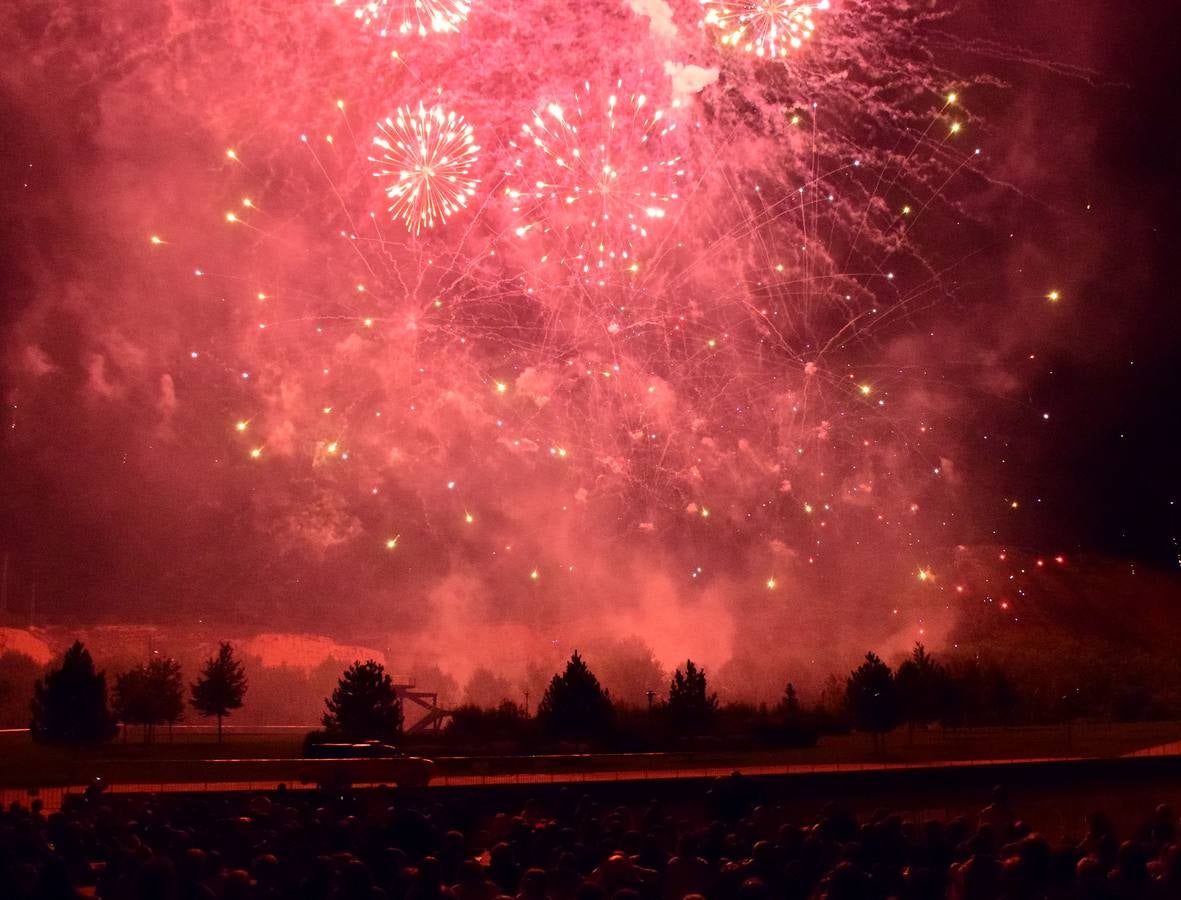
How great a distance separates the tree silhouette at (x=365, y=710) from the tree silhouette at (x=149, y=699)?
37.0 feet

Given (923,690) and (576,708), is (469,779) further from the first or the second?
(923,690)

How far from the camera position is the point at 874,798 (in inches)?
1141

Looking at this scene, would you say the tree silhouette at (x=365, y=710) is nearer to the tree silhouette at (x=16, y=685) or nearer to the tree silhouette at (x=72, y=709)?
the tree silhouette at (x=72, y=709)

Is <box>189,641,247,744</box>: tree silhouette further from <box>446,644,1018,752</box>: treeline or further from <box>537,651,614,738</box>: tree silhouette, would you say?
<box>537,651,614,738</box>: tree silhouette

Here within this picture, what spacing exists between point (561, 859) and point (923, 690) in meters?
48.8

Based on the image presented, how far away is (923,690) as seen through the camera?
183 feet

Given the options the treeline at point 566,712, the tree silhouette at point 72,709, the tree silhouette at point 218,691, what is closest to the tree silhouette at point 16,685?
the treeline at point 566,712

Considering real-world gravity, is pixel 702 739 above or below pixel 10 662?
below

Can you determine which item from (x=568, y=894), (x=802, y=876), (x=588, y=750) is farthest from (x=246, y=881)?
(x=588, y=750)

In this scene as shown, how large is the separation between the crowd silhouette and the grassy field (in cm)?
2056

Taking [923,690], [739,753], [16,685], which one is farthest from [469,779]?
[16,685]

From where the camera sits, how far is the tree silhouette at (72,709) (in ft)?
139

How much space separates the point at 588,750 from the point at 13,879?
115 ft

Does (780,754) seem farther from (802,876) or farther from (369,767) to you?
(802,876)
